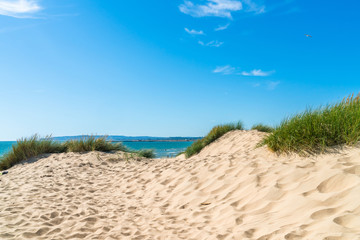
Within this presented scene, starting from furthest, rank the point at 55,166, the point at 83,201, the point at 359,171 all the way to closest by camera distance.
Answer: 1. the point at 55,166
2. the point at 83,201
3. the point at 359,171

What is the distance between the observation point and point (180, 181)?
523cm

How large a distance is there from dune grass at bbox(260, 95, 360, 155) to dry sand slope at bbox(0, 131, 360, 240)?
0.95ft

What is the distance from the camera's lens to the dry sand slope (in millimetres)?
2719

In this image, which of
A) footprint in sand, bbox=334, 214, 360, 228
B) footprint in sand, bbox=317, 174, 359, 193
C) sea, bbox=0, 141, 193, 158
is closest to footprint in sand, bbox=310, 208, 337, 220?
footprint in sand, bbox=334, 214, 360, 228

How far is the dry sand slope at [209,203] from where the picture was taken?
272cm

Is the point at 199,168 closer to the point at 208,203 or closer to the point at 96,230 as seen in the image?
the point at 208,203

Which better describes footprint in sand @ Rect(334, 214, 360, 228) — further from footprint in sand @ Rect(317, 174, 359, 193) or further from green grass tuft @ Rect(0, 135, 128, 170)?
green grass tuft @ Rect(0, 135, 128, 170)

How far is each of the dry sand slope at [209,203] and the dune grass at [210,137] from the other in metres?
4.99

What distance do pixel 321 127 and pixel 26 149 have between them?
1026 centimetres

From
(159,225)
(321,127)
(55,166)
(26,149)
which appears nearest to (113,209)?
(159,225)

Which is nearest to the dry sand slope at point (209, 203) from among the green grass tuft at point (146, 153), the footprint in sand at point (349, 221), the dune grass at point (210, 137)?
the footprint in sand at point (349, 221)

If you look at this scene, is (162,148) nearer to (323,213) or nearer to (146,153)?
(146,153)

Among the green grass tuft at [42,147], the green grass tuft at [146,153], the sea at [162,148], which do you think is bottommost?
the sea at [162,148]

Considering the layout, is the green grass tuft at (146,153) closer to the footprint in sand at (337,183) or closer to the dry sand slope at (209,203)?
the dry sand slope at (209,203)
